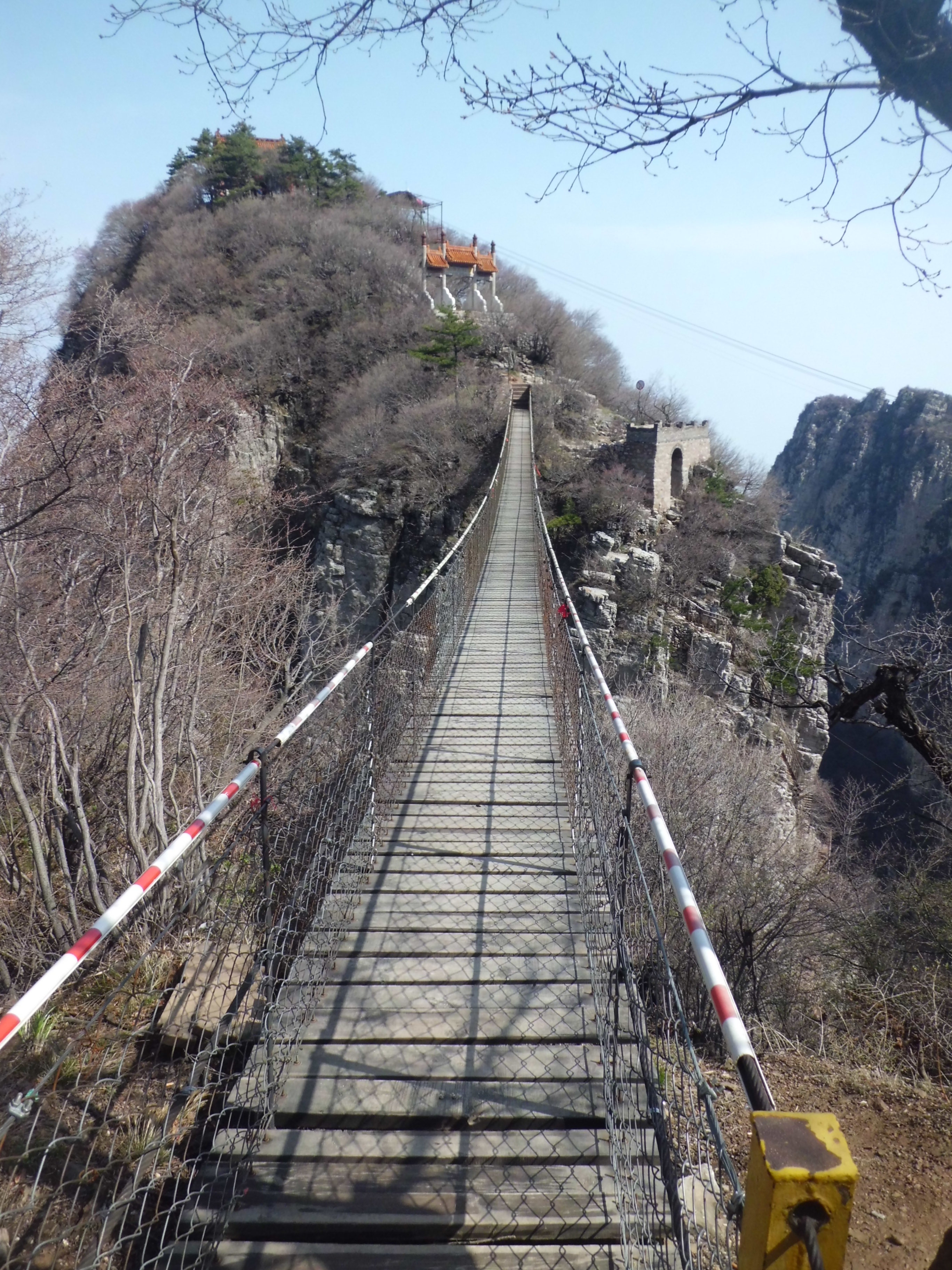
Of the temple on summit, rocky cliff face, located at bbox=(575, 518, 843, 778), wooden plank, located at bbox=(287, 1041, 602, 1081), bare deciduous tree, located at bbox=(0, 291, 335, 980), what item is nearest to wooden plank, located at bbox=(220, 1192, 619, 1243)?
wooden plank, located at bbox=(287, 1041, 602, 1081)

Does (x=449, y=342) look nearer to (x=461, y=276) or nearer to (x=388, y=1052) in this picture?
(x=461, y=276)

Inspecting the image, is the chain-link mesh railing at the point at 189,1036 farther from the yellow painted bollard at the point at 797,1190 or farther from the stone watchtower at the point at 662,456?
the stone watchtower at the point at 662,456

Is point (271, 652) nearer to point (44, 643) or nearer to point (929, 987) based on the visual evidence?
point (44, 643)

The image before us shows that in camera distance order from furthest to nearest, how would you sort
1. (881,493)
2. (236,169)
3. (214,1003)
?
(881,493) < (236,169) < (214,1003)

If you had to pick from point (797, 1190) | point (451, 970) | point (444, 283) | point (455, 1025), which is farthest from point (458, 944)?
point (444, 283)

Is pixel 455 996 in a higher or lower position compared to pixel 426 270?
lower

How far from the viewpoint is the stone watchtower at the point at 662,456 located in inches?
1009

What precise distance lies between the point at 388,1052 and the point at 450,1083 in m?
0.30

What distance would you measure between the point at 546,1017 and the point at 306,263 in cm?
4081

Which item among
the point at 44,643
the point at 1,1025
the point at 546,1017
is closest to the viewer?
the point at 1,1025

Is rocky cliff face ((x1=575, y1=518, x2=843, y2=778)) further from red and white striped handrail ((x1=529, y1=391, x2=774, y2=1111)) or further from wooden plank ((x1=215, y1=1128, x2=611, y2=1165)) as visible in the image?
wooden plank ((x1=215, y1=1128, x2=611, y2=1165))

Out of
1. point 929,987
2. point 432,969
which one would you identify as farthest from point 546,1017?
point 929,987

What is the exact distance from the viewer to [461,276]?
43.2 m

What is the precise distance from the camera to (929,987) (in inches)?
246
